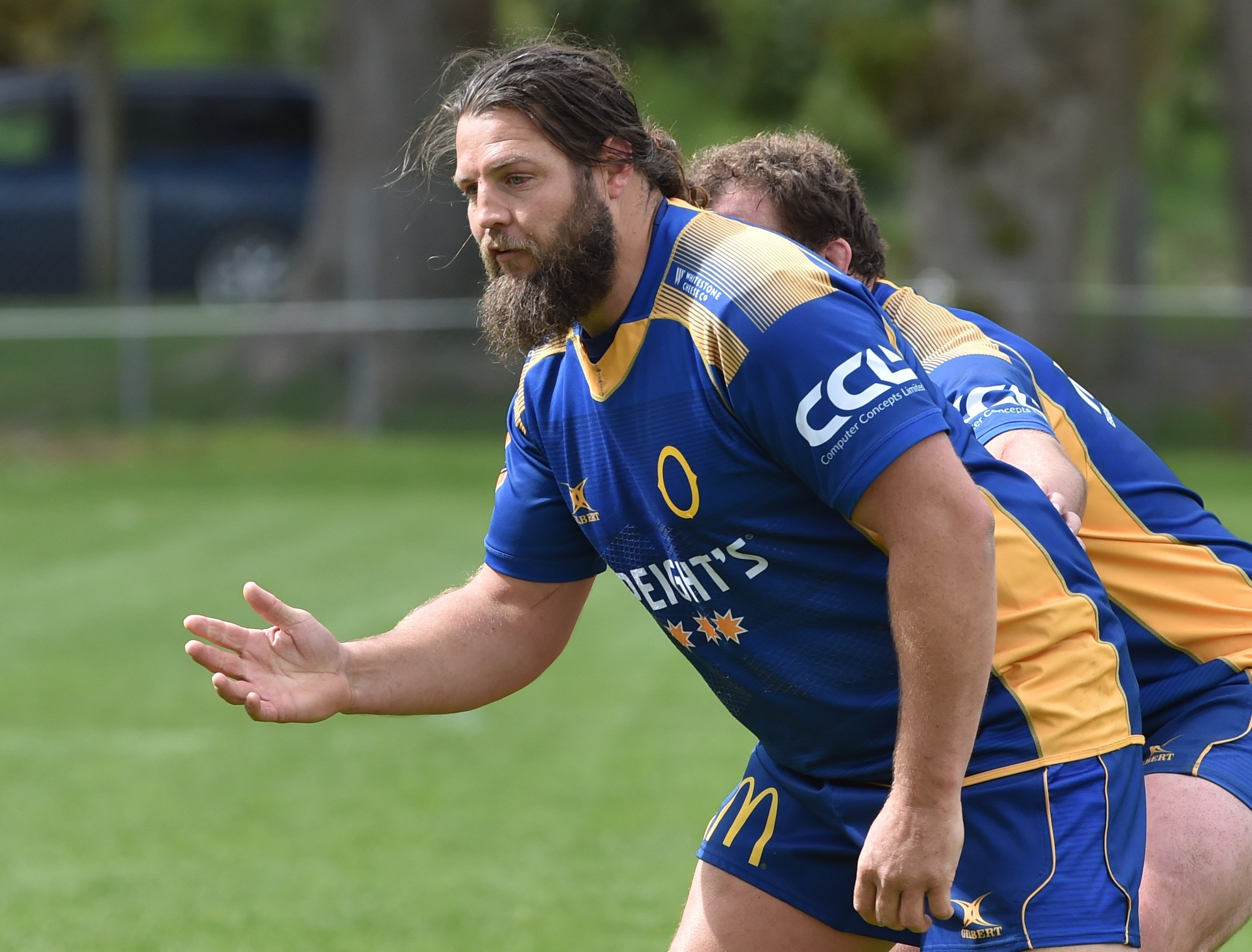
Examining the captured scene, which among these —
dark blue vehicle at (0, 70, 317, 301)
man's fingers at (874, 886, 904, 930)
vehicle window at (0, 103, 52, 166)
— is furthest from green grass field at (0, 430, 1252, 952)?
vehicle window at (0, 103, 52, 166)

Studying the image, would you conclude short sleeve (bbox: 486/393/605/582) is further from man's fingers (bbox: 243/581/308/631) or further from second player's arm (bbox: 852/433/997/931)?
second player's arm (bbox: 852/433/997/931)

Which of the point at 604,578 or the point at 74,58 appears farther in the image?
the point at 74,58

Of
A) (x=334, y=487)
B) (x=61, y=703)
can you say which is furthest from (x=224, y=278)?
(x=61, y=703)

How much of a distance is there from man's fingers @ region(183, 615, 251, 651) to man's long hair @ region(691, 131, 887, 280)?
1.28 m

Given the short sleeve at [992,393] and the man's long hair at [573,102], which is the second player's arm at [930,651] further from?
the man's long hair at [573,102]

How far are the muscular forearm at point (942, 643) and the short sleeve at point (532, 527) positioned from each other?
837 millimetres

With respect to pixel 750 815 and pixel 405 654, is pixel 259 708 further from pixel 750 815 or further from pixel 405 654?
pixel 750 815

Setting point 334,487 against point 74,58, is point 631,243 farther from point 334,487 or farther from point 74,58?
point 74,58

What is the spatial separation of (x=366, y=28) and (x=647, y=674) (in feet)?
38.0

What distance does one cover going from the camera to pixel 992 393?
330cm

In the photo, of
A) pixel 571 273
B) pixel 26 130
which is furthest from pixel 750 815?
pixel 26 130

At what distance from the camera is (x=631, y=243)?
2.98 metres

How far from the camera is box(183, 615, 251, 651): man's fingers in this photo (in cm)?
317

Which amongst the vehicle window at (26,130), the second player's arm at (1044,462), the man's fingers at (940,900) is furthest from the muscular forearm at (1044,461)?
the vehicle window at (26,130)
